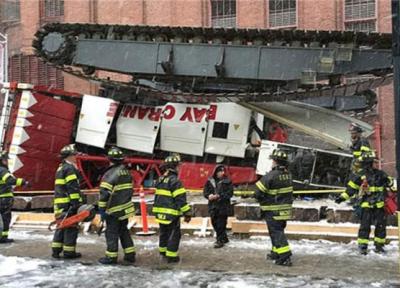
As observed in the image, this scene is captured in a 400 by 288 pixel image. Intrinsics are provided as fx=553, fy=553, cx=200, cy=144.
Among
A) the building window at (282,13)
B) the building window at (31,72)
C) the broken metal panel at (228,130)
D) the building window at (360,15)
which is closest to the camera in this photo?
the broken metal panel at (228,130)

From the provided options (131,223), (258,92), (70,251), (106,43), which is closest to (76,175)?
(70,251)

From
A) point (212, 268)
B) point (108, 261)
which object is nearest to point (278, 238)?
point (212, 268)

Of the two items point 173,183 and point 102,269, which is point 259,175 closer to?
point 173,183

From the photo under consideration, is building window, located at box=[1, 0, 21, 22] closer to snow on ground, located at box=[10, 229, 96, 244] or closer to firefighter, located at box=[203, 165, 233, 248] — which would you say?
snow on ground, located at box=[10, 229, 96, 244]

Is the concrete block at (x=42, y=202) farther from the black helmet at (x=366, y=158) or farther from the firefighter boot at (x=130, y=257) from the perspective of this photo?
the black helmet at (x=366, y=158)

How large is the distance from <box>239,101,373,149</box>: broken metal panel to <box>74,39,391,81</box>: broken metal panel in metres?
1.37

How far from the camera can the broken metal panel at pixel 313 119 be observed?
11.4 metres

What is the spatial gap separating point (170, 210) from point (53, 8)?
21653mm

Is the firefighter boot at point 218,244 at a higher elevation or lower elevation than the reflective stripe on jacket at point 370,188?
lower

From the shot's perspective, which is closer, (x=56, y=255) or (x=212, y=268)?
(x=212, y=268)

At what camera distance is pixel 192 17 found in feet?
79.5

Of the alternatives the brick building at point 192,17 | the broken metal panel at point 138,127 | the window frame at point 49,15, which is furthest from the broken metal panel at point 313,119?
the window frame at point 49,15

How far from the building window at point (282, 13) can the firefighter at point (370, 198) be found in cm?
1464

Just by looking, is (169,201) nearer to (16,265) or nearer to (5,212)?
(16,265)
